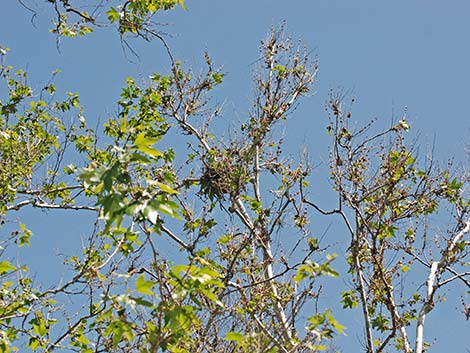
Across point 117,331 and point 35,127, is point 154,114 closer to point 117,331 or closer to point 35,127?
point 35,127

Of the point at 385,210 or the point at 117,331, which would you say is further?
the point at 385,210

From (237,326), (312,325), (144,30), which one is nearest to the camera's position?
(312,325)

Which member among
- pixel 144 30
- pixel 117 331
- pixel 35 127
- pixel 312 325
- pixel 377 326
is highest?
pixel 35 127

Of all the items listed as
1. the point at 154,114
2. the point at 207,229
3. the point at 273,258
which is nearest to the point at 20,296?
the point at 207,229

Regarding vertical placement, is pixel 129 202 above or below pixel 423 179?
below

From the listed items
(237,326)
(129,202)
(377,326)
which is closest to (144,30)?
(237,326)

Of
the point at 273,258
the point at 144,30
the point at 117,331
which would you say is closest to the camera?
the point at 117,331

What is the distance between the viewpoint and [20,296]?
5430 mm

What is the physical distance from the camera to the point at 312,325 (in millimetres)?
2668

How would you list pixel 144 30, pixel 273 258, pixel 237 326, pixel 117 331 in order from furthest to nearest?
pixel 273 258 → pixel 237 326 → pixel 144 30 → pixel 117 331

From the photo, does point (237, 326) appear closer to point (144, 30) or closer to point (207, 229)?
point (207, 229)

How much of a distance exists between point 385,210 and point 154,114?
291cm

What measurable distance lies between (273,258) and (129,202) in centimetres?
503

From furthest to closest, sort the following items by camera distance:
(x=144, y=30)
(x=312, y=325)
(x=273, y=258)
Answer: (x=273, y=258) < (x=144, y=30) < (x=312, y=325)
